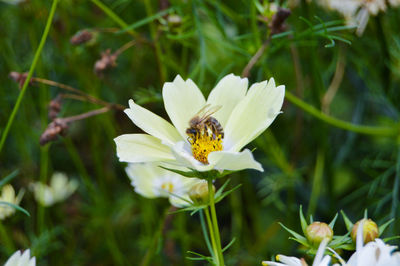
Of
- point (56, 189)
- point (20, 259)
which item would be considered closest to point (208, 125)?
point (20, 259)

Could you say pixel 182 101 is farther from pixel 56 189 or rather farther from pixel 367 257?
pixel 56 189

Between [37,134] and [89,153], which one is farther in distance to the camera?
[89,153]

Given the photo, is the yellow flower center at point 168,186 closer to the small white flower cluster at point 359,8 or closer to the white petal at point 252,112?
the white petal at point 252,112

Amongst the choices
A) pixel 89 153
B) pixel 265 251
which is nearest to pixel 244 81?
pixel 265 251

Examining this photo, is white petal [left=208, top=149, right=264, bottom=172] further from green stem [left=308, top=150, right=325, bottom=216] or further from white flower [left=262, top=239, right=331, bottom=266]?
green stem [left=308, top=150, right=325, bottom=216]

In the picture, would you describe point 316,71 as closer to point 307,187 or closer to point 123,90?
point 307,187

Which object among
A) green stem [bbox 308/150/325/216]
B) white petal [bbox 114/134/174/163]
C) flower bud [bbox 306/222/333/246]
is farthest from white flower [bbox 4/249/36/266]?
green stem [bbox 308/150/325/216]
